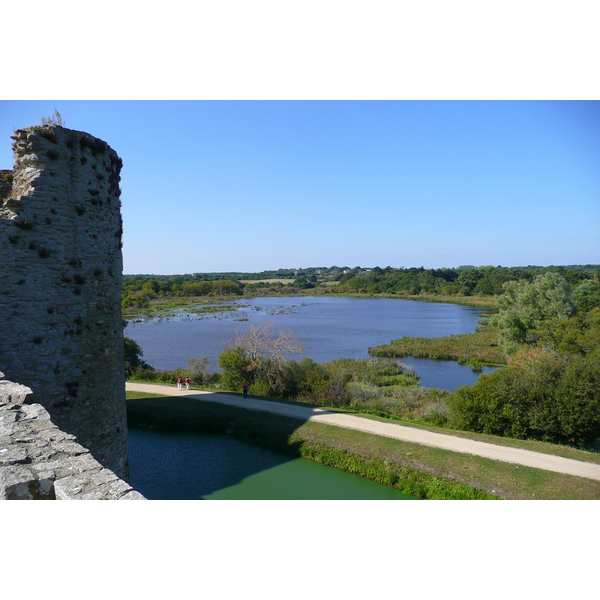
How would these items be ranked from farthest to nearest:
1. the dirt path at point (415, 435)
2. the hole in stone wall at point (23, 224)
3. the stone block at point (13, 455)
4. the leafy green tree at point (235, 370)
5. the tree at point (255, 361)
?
the leafy green tree at point (235, 370), the tree at point (255, 361), the dirt path at point (415, 435), the hole in stone wall at point (23, 224), the stone block at point (13, 455)

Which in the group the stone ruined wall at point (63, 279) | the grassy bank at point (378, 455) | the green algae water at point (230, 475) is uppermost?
the stone ruined wall at point (63, 279)

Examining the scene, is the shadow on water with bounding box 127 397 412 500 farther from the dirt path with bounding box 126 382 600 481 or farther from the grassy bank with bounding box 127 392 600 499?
the dirt path with bounding box 126 382 600 481

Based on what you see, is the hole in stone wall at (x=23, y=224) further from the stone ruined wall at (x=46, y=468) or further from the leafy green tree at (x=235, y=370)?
the leafy green tree at (x=235, y=370)

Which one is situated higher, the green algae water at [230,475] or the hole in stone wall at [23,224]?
the hole in stone wall at [23,224]

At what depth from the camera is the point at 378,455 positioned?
11.4 metres

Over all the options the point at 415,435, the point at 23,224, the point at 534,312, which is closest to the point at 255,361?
the point at 415,435

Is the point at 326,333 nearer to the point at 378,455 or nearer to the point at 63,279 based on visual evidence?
the point at 378,455

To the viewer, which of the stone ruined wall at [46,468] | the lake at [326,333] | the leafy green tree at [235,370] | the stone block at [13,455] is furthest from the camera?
the lake at [326,333]

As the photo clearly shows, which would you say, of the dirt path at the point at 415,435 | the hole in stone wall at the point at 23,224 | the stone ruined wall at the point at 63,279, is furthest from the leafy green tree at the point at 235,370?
the hole in stone wall at the point at 23,224

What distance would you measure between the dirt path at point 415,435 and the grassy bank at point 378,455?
1.32 ft

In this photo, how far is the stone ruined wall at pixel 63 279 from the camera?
19.4 ft

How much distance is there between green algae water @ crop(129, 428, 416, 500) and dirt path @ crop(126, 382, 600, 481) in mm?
2156

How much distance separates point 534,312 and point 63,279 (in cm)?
3265

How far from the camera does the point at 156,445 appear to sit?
1273 centimetres
